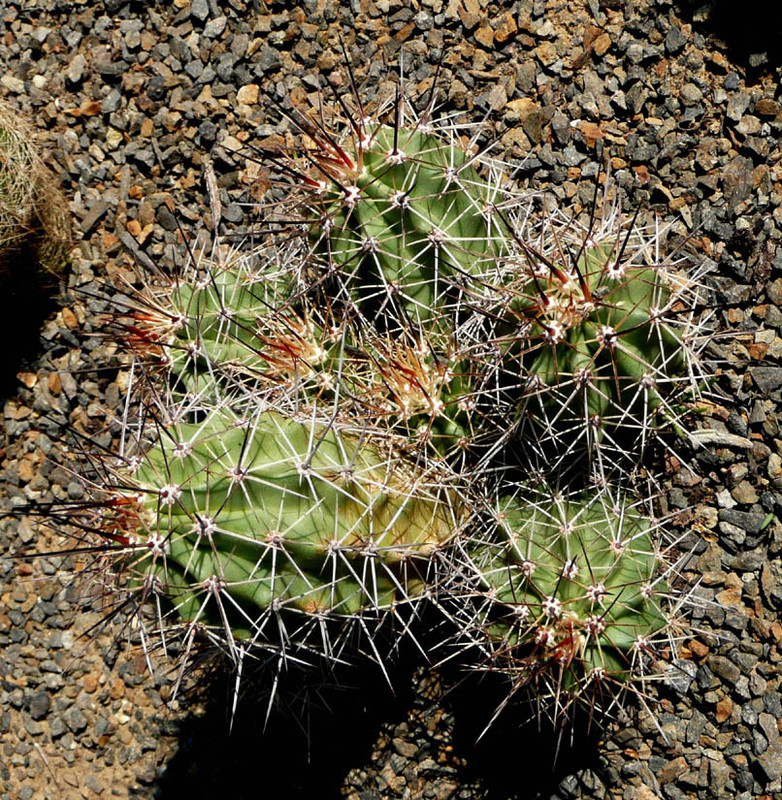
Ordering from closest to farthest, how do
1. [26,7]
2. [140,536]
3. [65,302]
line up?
[140,536] → [65,302] → [26,7]

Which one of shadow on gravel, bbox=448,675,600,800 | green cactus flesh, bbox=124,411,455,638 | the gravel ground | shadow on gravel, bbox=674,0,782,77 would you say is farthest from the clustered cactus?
shadow on gravel, bbox=674,0,782,77

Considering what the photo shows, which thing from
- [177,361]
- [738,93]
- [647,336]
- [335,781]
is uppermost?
[738,93]

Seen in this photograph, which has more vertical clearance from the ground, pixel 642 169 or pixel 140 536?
pixel 642 169

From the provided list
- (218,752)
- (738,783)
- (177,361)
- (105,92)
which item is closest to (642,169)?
(177,361)

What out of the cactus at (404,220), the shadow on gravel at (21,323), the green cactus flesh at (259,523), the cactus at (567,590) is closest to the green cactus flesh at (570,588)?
the cactus at (567,590)

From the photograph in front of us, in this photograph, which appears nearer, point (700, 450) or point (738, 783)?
point (738, 783)

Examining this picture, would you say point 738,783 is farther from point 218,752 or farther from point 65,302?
point 65,302

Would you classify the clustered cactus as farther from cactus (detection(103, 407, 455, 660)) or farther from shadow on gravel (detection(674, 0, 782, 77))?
shadow on gravel (detection(674, 0, 782, 77))

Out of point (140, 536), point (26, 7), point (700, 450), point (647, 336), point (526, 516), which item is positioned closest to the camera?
point (140, 536)
